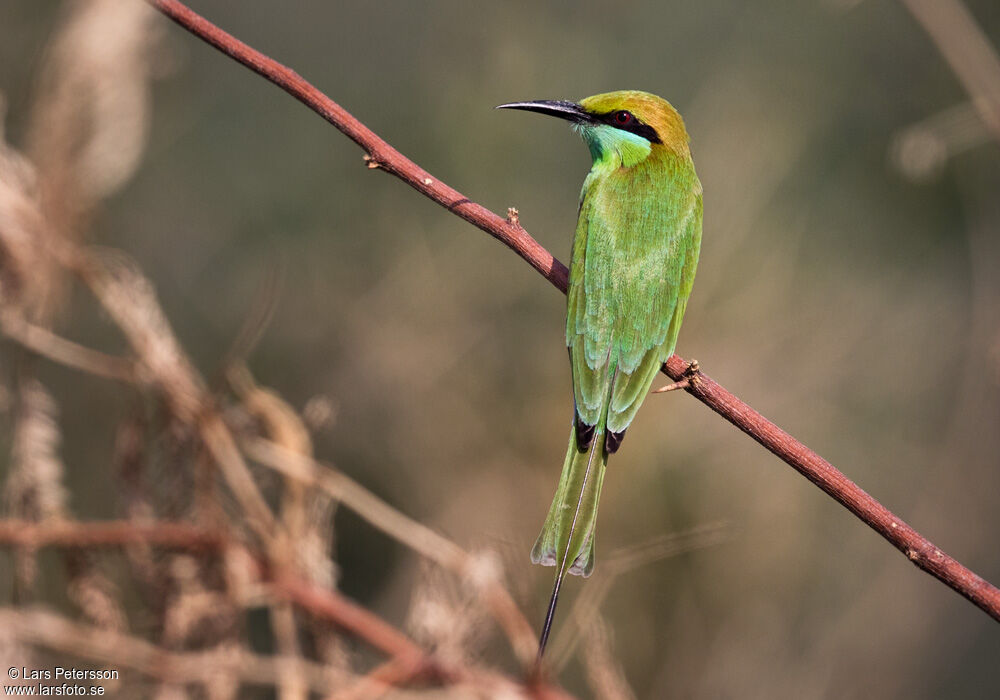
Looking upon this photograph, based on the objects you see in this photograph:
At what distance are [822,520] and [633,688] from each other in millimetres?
1114

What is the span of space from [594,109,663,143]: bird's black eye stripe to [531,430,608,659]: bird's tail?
3.26 feet

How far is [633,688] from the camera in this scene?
4.14 m

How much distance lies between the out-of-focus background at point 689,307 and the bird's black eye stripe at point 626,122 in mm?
856

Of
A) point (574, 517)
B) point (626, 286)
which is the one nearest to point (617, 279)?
point (626, 286)

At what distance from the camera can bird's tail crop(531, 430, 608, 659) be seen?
2.35 m

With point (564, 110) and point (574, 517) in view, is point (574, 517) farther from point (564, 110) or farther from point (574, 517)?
point (564, 110)

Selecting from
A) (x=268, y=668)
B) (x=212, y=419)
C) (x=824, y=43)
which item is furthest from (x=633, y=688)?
(x=824, y=43)

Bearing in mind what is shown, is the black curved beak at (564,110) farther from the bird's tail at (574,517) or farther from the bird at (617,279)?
the bird's tail at (574,517)

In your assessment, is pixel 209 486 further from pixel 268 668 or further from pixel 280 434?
pixel 268 668

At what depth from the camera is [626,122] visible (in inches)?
121

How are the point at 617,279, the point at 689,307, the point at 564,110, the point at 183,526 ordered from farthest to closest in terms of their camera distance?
the point at 689,307
the point at 564,110
the point at 617,279
the point at 183,526

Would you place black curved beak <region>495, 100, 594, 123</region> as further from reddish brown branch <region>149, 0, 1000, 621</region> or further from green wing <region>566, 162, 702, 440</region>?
reddish brown branch <region>149, 0, 1000, 621</region>

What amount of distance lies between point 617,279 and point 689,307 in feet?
5.90

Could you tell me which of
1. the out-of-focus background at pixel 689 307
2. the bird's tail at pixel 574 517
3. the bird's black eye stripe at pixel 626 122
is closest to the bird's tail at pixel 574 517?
the bird's tail at pixel 574 517
